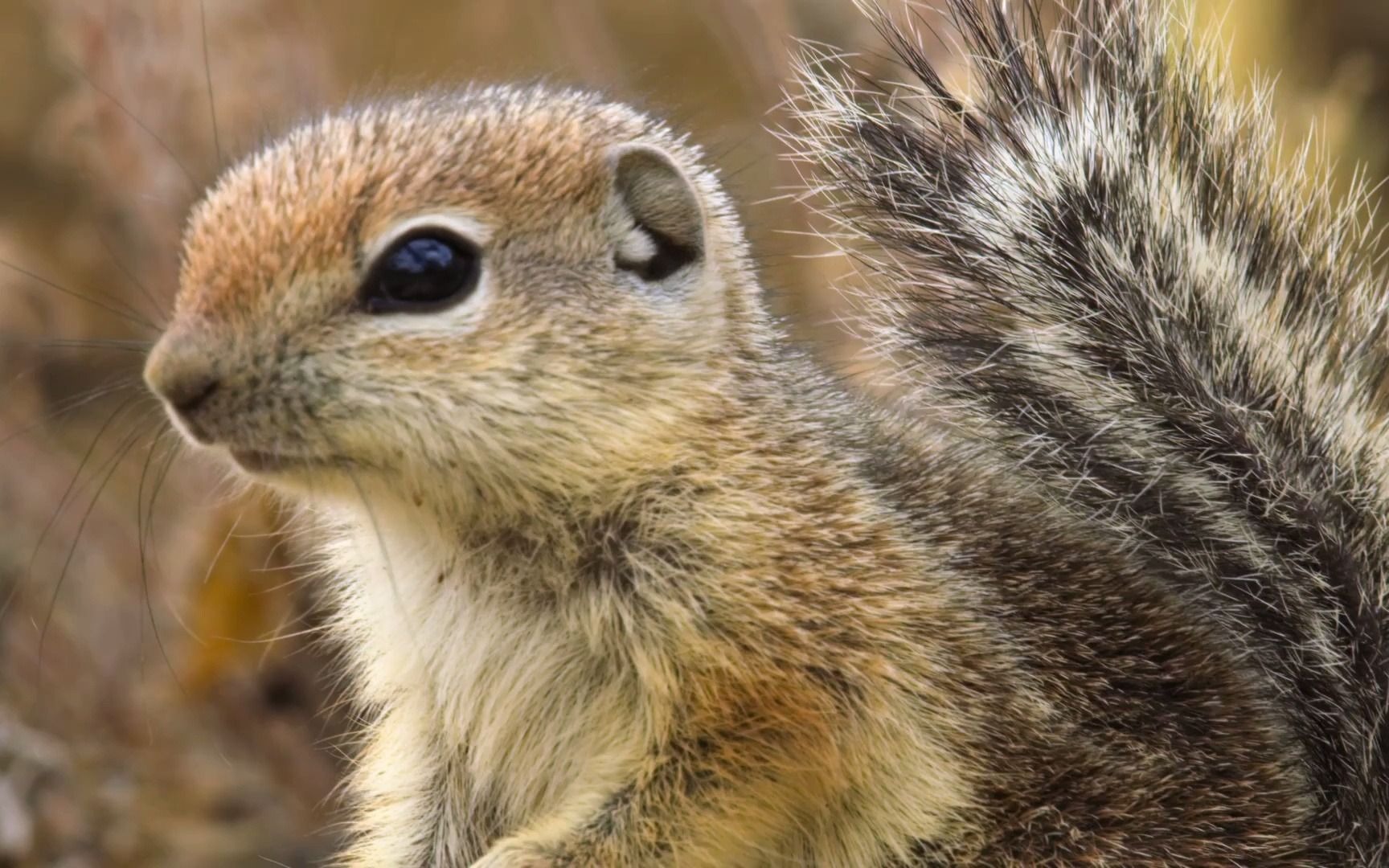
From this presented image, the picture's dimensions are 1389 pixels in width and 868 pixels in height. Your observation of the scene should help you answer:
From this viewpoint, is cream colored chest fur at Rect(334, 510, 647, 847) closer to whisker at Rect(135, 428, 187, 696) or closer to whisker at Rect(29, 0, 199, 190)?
whisker at Rect(135, 428, 187, 696)

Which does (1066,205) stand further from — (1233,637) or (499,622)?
(499,622)

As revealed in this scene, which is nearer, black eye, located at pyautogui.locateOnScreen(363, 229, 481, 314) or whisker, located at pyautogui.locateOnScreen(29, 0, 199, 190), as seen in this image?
black eye, located at pyautogui.locateOnScreen(363, 229, 481, 314)

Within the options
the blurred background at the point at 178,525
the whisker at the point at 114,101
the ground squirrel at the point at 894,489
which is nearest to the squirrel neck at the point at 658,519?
the ground squirrel at the point at 894,489

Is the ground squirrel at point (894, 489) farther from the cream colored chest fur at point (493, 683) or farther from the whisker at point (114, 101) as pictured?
the whisker at point (114, 101)

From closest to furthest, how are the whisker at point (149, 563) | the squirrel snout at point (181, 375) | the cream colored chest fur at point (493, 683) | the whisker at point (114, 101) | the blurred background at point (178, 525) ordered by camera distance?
the squirrel snout at point (181, 375)
the cream colored chest fur at point (493, 683)
the whisker at point (149, 563)
the blurred background at point (178, 525)
the whisker at point (114, 101)

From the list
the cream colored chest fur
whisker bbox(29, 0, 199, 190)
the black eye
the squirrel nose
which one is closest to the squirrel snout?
the squirrel nose

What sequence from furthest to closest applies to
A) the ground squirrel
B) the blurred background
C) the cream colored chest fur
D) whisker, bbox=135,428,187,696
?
the blurred background < whisker, bbox=135,428,187,696 < the cream colored chest fur < the ground squirrel

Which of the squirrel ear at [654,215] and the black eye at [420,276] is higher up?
the black eye at [420,276]

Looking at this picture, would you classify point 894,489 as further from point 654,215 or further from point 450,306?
point 450,306

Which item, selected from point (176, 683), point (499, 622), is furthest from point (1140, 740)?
point (176, 683)
